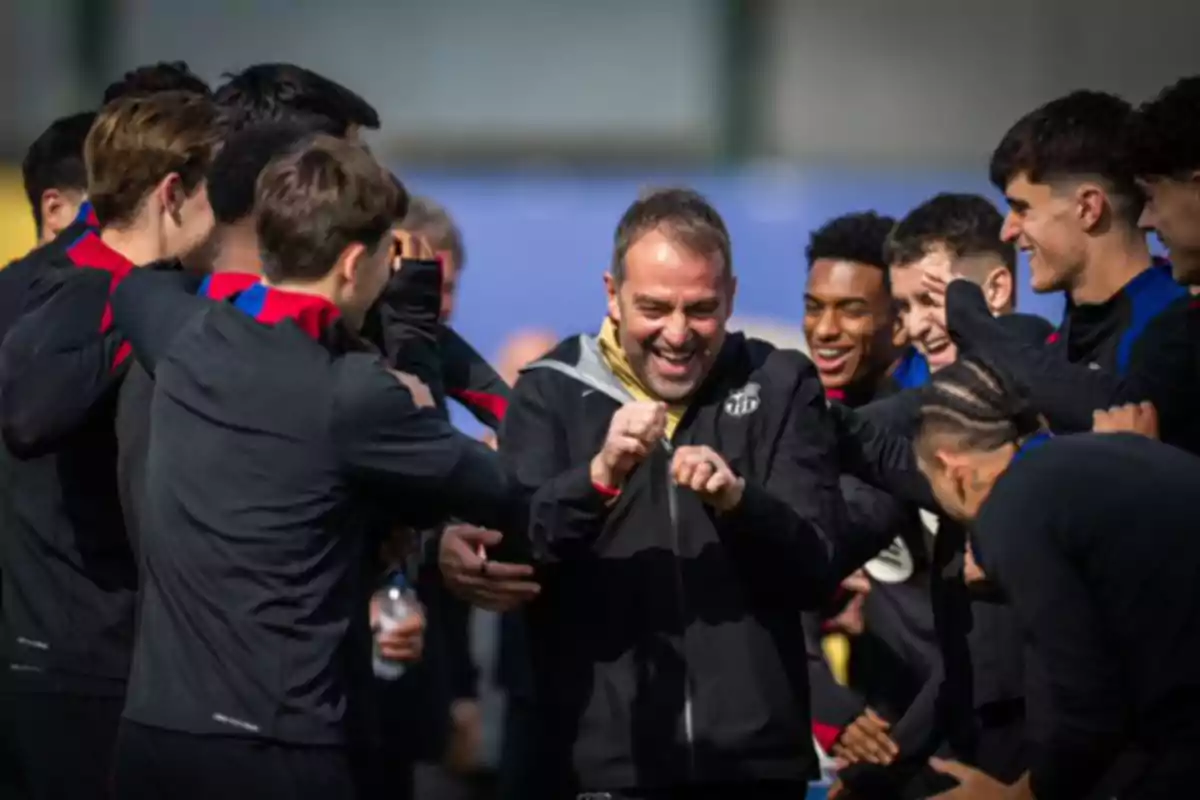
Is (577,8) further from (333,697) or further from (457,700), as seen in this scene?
(333,697)

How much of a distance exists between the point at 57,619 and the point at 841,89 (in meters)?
7.47

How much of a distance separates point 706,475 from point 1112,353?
994 millimetres

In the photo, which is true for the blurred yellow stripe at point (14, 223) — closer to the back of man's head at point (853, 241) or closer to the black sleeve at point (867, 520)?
the back of man's head at point (853, 241)

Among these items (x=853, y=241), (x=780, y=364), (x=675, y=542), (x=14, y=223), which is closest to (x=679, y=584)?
(x=675, y=542)

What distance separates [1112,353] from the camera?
4.33m

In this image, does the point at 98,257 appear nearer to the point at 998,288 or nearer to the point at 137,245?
the point at 137,245

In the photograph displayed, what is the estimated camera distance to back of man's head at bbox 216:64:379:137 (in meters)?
4.42

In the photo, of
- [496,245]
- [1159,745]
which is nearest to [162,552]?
[1159,745]

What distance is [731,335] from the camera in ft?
13.8

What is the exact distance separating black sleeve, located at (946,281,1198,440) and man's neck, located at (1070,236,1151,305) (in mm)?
214

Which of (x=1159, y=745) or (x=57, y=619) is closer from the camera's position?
(x=1159, y=745)

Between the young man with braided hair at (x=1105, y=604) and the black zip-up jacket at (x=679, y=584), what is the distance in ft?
1.95

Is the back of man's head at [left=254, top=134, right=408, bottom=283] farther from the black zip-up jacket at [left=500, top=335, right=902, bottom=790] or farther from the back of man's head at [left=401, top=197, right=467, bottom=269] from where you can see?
the back of man's head at [left=401, top=197, right=467, bottom=269]

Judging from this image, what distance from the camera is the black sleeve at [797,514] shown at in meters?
3.88
